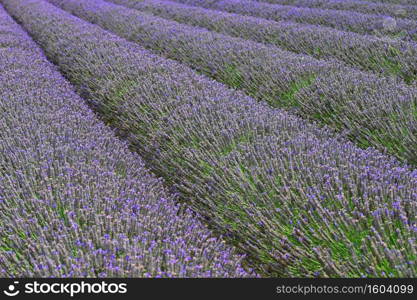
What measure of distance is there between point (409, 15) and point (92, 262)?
6844mm

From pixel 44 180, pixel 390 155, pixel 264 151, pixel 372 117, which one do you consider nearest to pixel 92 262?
pixel 44 180

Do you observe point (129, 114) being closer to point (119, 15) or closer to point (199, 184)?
point (199, 184)

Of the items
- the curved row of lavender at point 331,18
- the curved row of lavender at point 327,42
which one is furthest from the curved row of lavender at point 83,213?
the curved row of lavender at point 331,18

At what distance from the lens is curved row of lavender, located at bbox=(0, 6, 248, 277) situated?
172 centimetres

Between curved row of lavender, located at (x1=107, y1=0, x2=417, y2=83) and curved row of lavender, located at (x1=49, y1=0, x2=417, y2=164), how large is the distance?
1.74 feet

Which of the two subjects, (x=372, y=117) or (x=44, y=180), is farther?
(x=372, y=117)

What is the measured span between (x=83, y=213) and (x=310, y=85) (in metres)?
2.47

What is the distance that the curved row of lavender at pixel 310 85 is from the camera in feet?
10.1

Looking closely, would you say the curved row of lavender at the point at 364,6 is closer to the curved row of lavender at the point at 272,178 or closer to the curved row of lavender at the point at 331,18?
the curved row of lavender at the point at 331,18

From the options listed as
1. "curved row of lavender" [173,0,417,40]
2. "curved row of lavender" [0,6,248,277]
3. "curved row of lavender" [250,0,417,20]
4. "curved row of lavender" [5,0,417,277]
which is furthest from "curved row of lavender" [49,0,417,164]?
"curved row of lavender" [250,0,417,20]

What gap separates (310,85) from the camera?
390 cm

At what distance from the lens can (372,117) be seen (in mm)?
3201

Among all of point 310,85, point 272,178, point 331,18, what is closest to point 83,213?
point 272,178

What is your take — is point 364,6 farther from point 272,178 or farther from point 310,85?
point 272,178
